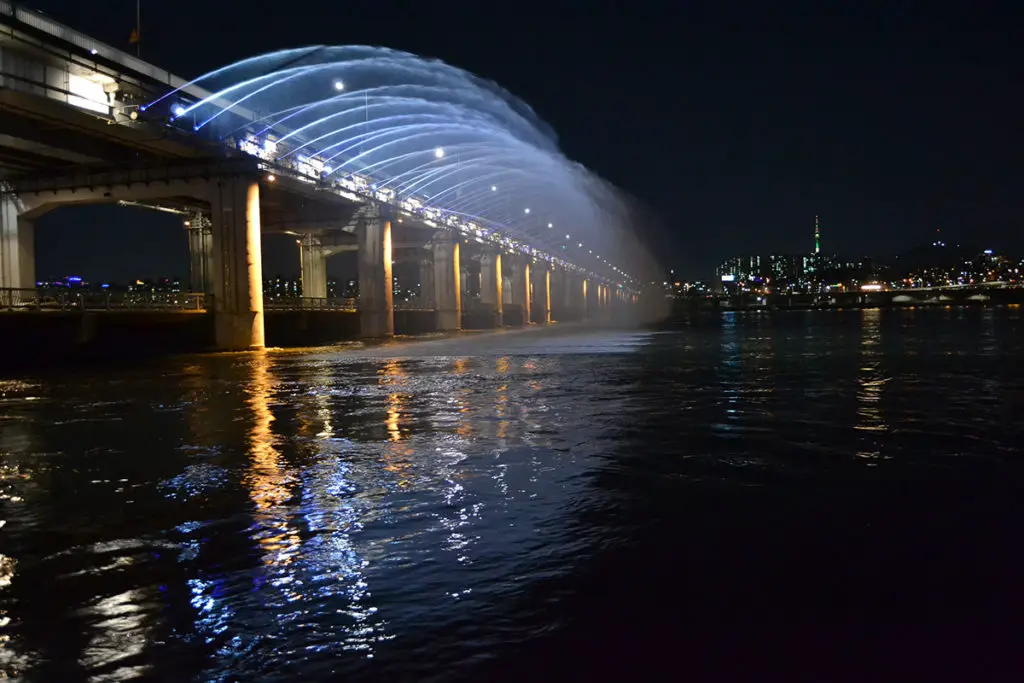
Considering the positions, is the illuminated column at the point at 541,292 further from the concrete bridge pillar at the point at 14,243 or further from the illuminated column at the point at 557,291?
the concrete bridge pillar at the point at 14,243

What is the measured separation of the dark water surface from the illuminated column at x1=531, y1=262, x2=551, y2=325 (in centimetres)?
11589

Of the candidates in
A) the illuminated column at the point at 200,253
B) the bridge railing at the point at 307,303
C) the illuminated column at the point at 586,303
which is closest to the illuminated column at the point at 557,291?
the illuminated column at the point at 586,303

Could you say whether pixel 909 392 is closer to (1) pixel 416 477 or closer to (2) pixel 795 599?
(1) pixel 416 477

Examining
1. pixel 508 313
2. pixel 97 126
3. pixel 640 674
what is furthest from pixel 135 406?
pixel 508 313

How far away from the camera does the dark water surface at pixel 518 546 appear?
212 inches

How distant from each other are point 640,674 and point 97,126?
43.6 metres

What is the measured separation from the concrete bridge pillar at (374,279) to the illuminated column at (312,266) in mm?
22781

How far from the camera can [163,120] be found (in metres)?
43.6

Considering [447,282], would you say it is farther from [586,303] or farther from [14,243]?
[586,303]

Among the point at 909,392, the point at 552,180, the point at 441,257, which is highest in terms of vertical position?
the point at 552,180

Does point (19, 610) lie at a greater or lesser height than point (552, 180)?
lesser

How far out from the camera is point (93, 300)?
157 feet

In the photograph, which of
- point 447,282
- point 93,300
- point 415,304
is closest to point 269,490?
point 93,300

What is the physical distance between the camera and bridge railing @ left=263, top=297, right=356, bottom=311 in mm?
64750
